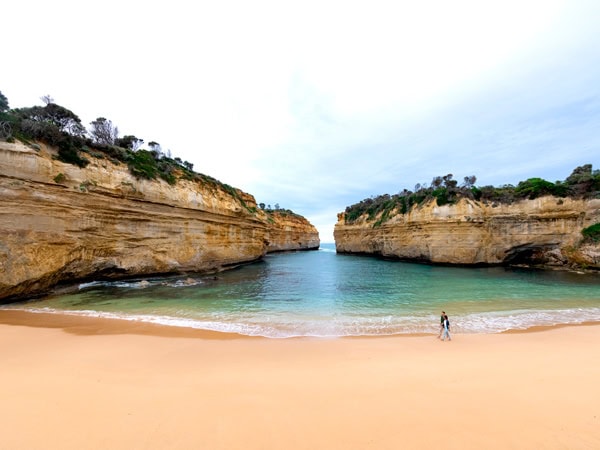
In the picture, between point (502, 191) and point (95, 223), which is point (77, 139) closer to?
point (95, 223)

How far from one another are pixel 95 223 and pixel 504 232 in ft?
116

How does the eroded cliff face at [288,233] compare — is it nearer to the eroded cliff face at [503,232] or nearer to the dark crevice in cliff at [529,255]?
the eroded cliff face at [503,232]

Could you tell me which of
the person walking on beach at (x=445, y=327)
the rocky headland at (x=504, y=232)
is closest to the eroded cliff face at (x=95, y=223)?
the person walking on beach at (x=445, y=327)

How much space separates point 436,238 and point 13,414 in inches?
1214

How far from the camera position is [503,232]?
24.7 m

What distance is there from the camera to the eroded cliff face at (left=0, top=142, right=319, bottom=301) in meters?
10.2

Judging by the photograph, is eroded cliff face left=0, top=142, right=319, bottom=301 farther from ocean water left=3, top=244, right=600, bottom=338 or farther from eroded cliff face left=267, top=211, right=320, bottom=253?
eroded cliff face left=267, top=211, right=320, bottom=253

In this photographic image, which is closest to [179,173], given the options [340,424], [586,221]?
[340,424]

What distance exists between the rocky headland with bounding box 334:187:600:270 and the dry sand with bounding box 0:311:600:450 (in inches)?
850

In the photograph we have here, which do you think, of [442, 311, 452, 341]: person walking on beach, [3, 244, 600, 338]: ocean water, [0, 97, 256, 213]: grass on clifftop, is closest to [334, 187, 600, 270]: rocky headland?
[3, 244, 600, 338]: ocean water

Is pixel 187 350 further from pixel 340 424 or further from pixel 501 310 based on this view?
pixel 501 310

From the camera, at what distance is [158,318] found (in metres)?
8.54

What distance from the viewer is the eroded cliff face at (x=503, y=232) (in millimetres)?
21578

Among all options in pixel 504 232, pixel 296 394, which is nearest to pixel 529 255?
pixel 504 232
